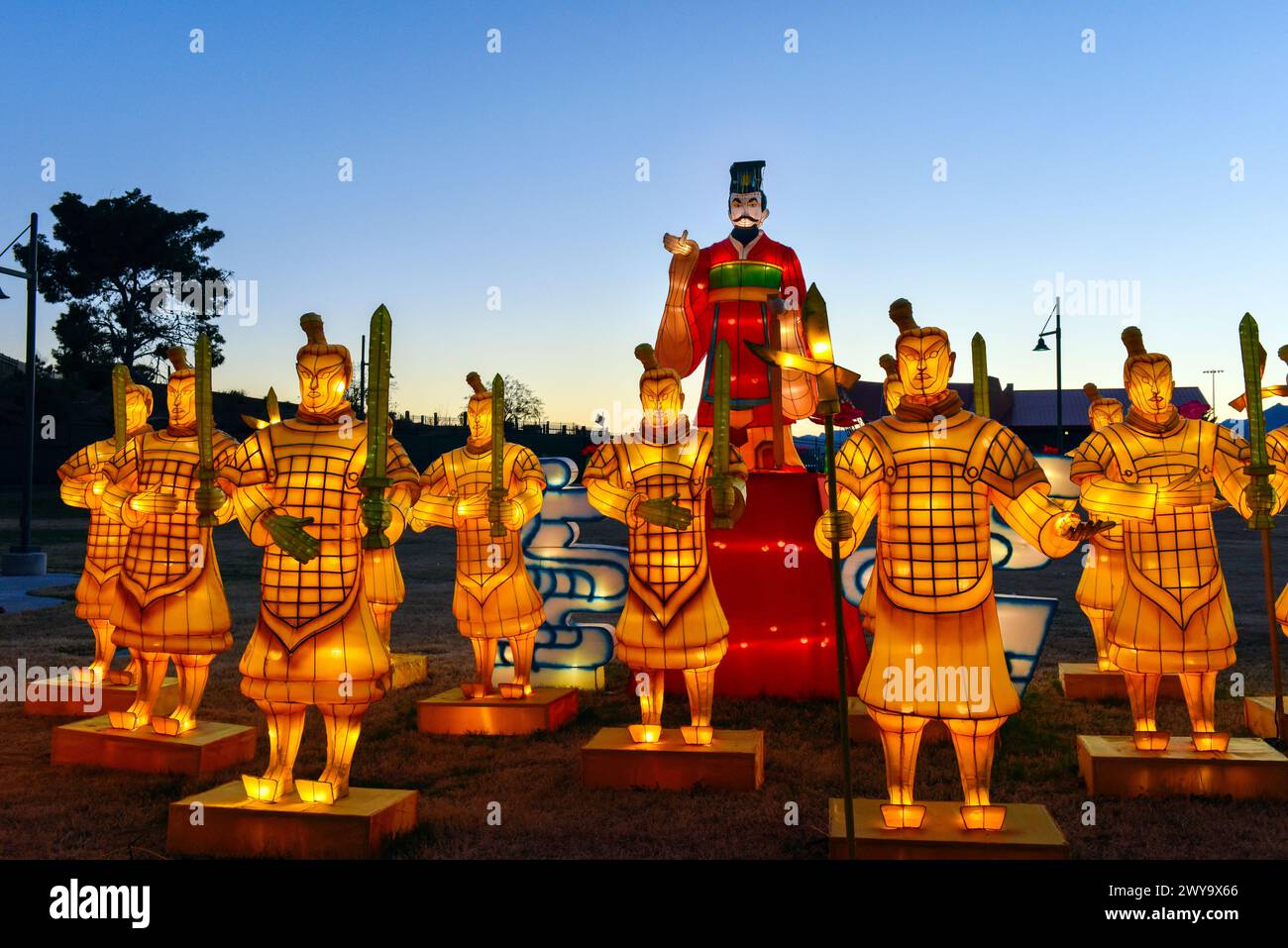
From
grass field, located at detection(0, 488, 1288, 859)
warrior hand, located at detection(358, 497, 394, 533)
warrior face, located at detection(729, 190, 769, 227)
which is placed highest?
warrior face, located at detection(729, 190, 769, 227)

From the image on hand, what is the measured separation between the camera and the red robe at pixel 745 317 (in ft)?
23.4

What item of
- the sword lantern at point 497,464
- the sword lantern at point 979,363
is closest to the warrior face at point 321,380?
the sword lantern at point 497,464

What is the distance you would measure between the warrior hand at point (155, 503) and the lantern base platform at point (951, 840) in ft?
12.3

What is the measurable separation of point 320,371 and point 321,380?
0.14 feet

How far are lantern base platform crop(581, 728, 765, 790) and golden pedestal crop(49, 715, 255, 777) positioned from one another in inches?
81.6

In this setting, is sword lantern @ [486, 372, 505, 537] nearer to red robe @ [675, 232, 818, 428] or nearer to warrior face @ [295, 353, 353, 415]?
warrior face @ [295, 353, 353, 415]

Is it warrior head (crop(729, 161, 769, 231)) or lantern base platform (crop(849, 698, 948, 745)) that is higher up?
warrior head (crop(729, 161, 769, 231))

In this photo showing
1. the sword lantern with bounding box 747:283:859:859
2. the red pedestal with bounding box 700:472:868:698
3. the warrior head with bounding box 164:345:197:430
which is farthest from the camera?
the red pedestal with bounding box 700:472:868:698

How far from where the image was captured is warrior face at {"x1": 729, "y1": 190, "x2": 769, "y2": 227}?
7375 millimetres

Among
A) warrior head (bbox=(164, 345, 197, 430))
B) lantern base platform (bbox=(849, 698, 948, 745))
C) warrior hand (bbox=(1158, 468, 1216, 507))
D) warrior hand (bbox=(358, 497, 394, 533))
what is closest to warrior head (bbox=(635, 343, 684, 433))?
warrior hand (bbox=(358, 497, 394, 533))

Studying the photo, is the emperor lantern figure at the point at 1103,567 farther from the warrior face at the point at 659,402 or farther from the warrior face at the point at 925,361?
the warrior face at the point at 659,402

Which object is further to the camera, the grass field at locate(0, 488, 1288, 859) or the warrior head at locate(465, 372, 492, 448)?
the warrior head at locate(465, 372, 492, 448)

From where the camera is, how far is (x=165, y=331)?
26875mm
